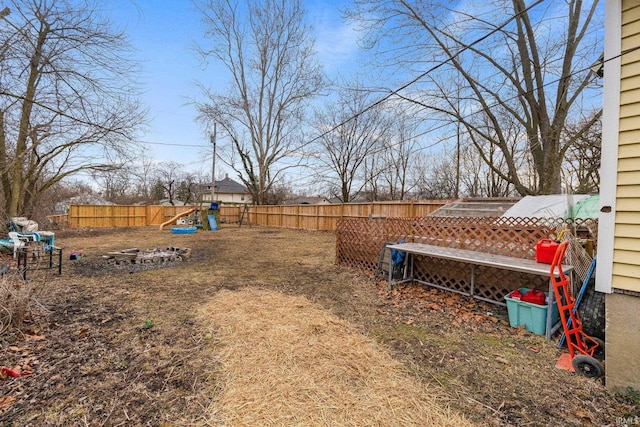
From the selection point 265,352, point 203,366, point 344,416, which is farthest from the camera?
point 265,352

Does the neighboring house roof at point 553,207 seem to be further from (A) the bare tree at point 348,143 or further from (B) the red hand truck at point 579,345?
(A) the bare tree at point 348,143

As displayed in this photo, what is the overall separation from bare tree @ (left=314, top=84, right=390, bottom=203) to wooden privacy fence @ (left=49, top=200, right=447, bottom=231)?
642cm

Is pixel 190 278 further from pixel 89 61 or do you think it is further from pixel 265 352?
pixel 89 61

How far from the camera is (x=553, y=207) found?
19.3ft

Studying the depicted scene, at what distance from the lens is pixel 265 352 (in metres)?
2.61

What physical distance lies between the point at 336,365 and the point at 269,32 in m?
21.4

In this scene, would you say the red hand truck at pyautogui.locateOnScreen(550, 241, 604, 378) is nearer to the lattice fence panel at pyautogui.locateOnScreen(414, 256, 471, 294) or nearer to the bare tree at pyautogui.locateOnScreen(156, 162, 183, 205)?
the lattice fence panel at pyautogui.locateOnScreen(414, 256, 471, 294)

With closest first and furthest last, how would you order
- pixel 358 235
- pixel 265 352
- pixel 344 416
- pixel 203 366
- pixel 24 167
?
pixel 344 416, pixel 203 366, pixel 265 352, pixel 358 235, pixel 24 167

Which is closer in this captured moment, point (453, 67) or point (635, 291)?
point (635, 291)

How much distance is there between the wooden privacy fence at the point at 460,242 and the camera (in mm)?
3832

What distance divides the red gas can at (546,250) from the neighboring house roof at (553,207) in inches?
111

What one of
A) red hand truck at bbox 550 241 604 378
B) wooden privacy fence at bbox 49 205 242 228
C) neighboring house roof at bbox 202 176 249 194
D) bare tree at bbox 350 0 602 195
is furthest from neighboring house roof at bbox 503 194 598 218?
neighboring house roof at bbox 202 176 249 194

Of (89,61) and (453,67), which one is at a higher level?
(453,67)

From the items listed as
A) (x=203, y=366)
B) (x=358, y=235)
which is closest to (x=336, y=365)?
(x=203, y=366)
